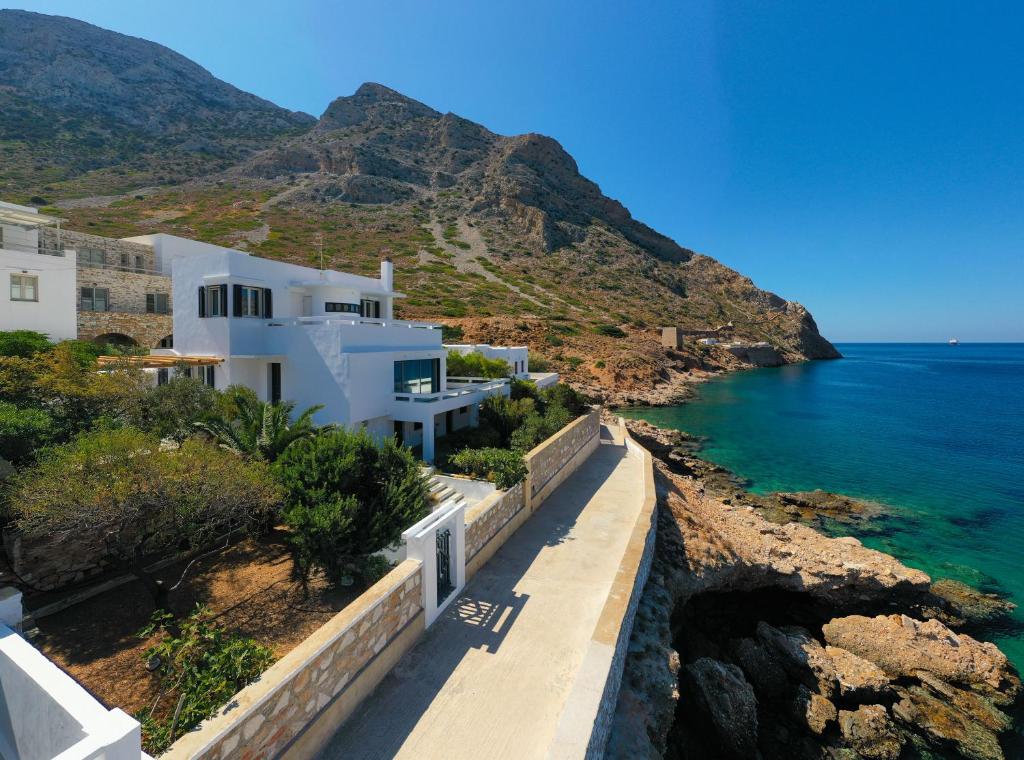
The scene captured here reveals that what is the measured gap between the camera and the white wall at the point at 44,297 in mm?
19422

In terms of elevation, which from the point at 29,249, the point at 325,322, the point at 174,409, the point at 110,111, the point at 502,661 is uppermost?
the point at 110,111

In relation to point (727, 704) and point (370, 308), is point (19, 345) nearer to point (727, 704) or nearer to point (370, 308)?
point (370, 308)

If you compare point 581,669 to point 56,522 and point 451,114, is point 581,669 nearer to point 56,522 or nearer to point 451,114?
point 56,522

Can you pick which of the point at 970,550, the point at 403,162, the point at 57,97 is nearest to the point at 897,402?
the point at 970,550

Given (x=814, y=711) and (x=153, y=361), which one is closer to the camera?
(x=814, y=711)

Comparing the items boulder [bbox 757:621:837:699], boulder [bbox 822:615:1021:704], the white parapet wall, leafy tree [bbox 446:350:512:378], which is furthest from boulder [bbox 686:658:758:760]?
leafy tree [bbox 446:350:512:378]

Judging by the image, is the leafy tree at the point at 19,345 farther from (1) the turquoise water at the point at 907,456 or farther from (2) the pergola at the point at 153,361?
(1) the turquoise water at the point at 907,456

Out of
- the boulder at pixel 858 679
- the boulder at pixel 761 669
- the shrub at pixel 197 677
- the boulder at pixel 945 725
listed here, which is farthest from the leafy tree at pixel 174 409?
the boulder at pixel 945 725

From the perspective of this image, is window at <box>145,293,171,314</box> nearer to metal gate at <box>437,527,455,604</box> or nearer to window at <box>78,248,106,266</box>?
window at <box>78,248,106,266</box>

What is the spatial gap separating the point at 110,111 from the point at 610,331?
142983mm

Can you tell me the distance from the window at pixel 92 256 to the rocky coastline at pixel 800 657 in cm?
3618

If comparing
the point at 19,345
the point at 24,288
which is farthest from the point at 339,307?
the point at 24,288

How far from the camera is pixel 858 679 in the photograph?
434 inches

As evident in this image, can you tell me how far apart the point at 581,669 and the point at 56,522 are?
8613mm
